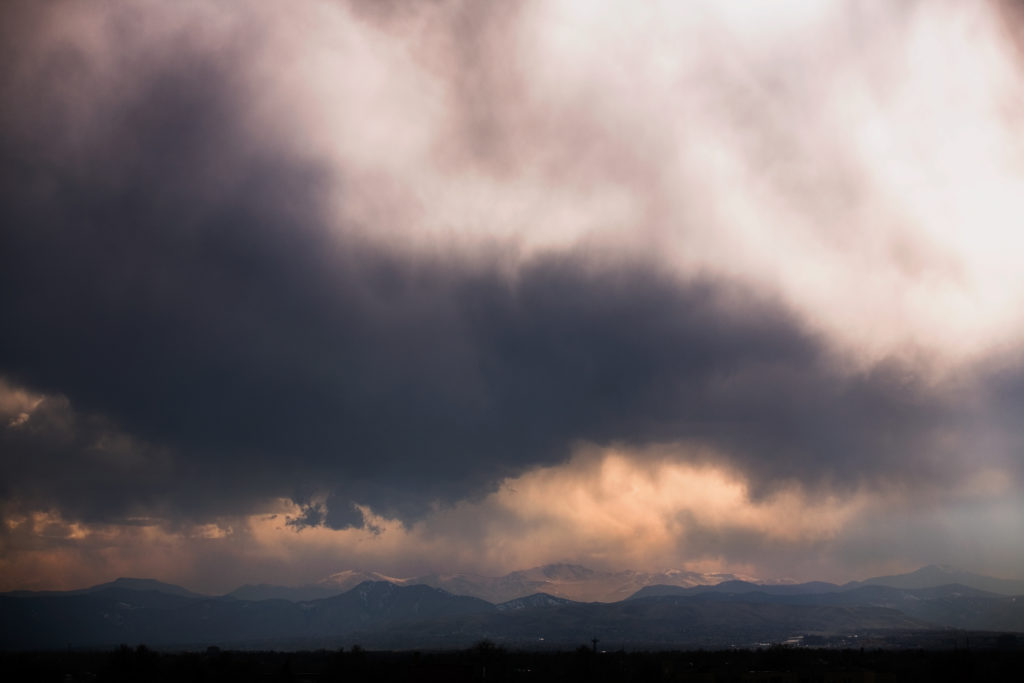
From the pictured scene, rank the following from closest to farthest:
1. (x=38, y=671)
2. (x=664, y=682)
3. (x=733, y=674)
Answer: (x=664, y=682) < (x=733, y=674) < (x=38, y=671)

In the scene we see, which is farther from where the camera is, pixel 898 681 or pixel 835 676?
pixel 898 681

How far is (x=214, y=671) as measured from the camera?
18475cm

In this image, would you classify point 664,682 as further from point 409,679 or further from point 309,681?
point 309,681

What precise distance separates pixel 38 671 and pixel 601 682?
377 feet

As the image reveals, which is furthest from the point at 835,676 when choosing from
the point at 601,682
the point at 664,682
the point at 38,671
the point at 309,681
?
the point at 38,671

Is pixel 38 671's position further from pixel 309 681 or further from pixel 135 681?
pixel 309 681

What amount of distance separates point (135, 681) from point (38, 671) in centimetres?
3276

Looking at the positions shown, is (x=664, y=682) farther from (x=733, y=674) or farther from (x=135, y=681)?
(x=135, y=681)

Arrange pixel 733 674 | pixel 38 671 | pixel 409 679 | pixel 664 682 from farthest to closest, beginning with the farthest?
pixel 38 671 < pixel 733 674 < pixel 664 682 < pixel 409 679

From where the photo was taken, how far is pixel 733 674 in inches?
A: 6801

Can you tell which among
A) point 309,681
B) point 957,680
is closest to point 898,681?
point 957,680

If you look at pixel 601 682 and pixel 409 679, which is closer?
pixel 409 679

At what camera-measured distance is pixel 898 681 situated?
173375mm

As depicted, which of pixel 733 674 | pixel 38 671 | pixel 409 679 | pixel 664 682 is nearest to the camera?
pixel 409 679
